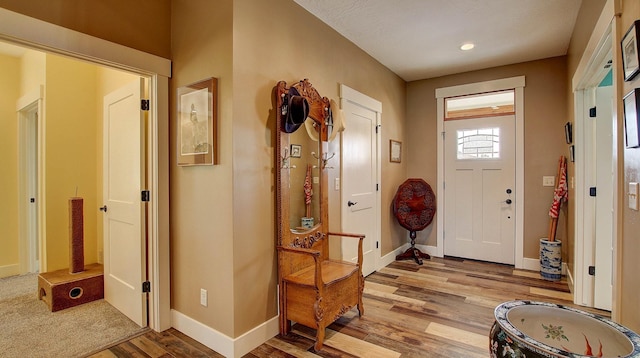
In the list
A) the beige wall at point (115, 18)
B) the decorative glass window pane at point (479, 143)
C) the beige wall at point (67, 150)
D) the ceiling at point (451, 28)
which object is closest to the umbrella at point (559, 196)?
the decorative glass window pane at point (479, 143)

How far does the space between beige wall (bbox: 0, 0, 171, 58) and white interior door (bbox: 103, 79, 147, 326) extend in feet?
1.16

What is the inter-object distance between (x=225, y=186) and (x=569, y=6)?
3288 mm

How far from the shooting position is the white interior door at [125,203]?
101 inches

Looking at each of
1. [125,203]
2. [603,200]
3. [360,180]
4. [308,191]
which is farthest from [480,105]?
[125,203]

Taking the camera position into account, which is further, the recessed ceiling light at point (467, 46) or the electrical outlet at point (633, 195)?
the recessed ceiling light at point (467, 46)

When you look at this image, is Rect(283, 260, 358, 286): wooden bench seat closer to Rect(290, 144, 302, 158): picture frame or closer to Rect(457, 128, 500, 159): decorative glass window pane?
Rect(290, 144, 302, 158): picture frame

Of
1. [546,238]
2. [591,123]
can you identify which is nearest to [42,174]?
[591,123]

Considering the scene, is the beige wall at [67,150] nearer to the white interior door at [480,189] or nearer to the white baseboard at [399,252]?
the white baseboard at [399,252]

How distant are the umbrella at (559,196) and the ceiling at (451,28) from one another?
4.57 ft

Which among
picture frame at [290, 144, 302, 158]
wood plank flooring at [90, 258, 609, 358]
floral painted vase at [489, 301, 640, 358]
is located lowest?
wood plank flooring at [90, 258, 609, 358]

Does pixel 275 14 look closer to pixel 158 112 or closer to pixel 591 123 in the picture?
pixel 158 112

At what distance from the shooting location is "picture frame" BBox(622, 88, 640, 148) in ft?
4.25

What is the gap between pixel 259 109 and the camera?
2350 mm

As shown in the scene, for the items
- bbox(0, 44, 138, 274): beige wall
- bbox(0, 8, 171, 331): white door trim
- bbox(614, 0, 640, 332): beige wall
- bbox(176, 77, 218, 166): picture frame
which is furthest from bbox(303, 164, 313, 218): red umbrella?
bbox(0, 44, 138, 274): beige wall
